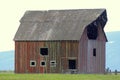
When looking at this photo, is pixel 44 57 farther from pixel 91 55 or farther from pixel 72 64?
pixel 91 55

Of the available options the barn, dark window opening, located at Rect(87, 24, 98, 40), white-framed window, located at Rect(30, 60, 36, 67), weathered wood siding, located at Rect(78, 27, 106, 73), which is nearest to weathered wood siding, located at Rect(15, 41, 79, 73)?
the barn

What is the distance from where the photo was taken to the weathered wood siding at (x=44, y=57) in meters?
94.0

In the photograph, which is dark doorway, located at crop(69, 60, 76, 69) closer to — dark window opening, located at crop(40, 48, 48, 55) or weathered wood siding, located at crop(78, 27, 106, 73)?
weathered wood siding, located at crop(78, 27, 106, 73)

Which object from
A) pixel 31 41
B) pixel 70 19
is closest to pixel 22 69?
pixel 31 41

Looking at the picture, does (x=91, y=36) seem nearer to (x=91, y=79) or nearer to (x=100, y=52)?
(x=100, y=52)

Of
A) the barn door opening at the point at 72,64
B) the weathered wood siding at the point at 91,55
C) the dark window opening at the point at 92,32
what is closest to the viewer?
the weathered wood siding at the point at 91,55

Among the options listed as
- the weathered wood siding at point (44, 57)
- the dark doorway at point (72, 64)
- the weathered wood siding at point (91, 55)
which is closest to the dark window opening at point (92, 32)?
the weathered wood siding at point (91, 55)

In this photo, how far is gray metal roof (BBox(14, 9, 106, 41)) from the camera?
94.9 meters

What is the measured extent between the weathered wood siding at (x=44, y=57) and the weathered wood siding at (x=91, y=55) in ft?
4.97

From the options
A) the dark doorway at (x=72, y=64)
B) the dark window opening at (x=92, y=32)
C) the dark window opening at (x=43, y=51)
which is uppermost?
the dark window opening at (x=92, y=32)

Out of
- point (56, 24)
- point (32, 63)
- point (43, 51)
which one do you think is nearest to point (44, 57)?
point (43, 51)

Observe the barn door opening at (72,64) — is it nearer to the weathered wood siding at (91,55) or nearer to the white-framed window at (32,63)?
the weathered wood siding at (91,55)

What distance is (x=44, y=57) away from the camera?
96250 millimetres

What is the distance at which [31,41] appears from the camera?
9694 centimetres
